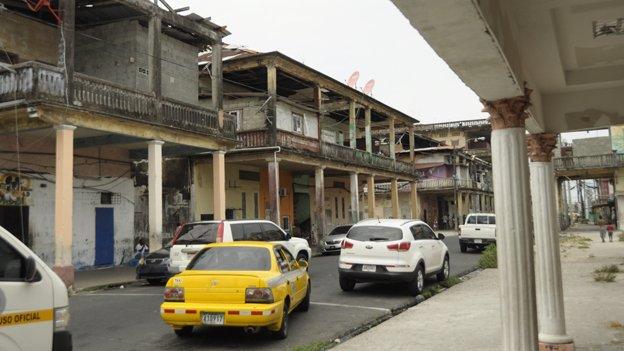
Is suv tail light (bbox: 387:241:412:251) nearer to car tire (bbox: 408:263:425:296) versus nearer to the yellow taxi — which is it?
car tire (bbox: 408:263:425:296)

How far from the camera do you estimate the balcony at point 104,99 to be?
1427 centimetres

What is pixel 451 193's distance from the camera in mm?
58219

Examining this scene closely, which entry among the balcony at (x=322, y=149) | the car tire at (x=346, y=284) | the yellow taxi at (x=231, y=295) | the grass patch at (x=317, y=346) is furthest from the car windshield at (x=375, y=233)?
the balcony at (x=322, y=149)

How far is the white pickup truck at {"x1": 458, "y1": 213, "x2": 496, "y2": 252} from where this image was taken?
23.9 m

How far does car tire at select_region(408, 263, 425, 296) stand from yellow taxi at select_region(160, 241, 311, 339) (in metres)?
4.72

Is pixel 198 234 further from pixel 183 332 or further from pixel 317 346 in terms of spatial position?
pixel 317 346

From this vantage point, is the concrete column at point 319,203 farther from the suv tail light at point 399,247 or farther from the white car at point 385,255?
the suv tail light at point 399,247

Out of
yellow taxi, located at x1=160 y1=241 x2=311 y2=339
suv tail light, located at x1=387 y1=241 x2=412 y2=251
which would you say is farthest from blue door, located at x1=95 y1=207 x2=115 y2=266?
yellow taxi, located at x1=160 y1=241 x2=311 y2=339

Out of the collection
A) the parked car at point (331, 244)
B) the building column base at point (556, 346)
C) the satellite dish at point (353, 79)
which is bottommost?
the building column base at point (556, 346)

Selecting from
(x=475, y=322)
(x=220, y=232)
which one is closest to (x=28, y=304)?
(x=475, y=322)

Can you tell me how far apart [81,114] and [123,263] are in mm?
8038

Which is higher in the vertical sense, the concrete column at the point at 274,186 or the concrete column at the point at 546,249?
the concrete column at the point at 274,186

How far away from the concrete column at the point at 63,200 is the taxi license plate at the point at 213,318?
8804 millimetres

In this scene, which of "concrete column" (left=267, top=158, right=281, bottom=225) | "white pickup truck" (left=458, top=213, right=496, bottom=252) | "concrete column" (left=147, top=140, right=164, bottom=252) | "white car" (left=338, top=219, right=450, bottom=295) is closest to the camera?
"white car" (left=338, top=219, right=450, bottom=295)
